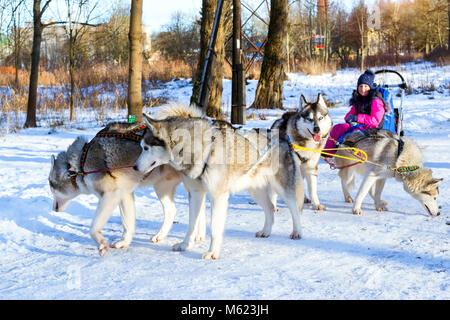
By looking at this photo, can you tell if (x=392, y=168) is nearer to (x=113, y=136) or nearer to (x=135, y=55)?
(x=113, y=136)

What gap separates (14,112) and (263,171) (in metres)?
12.0

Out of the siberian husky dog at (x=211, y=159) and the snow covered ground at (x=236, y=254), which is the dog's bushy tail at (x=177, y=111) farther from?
the snow covered ground at (x=236, y=254)

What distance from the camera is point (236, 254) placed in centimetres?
394

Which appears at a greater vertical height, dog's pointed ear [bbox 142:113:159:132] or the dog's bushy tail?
the dog's bushy tail

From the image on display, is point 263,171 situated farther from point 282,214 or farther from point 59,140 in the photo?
point 59,140

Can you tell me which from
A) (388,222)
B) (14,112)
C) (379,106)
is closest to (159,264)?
(388,222)

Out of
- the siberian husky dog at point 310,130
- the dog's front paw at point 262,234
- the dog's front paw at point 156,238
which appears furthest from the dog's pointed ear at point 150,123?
the siberian husky dog at point 310,130

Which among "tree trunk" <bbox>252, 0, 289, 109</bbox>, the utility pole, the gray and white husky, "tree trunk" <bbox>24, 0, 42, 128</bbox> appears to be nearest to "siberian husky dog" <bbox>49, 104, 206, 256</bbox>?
the gray and white husky

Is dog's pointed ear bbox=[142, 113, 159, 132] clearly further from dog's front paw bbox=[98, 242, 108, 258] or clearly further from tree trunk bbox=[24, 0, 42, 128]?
tree trunk bbox=[24, 0, 42, 128]

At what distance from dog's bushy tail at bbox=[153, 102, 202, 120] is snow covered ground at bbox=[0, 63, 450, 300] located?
128 centimetres

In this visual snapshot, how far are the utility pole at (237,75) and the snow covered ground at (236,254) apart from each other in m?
3.97

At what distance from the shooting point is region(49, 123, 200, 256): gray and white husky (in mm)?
4023

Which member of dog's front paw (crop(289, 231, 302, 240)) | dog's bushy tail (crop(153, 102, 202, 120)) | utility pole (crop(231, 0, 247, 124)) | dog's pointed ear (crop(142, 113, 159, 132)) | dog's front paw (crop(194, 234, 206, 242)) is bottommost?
dog's front paw (crop(194, 234, 206, 242))

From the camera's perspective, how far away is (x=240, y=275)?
3393 millimetres
